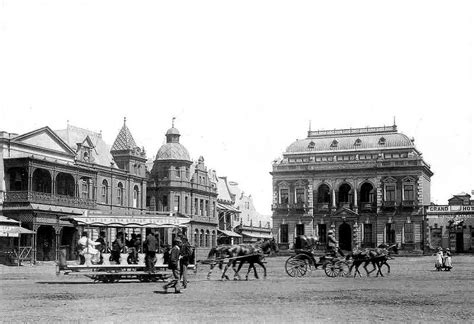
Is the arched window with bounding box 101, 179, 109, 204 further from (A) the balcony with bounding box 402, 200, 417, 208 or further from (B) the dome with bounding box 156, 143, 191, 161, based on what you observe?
(A) the balcony with bounding box 402, 200, 417, 208

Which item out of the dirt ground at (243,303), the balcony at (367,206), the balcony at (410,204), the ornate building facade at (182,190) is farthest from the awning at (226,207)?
the dirt ground at (243,303)

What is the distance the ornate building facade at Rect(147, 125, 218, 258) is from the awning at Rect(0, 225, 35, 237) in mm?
28170

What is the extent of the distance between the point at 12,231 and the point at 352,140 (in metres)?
41.4

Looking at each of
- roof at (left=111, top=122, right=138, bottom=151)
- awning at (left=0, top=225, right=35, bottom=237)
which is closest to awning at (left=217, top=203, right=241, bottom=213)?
roof at (left=111, top=122, right=138, bottom=151)

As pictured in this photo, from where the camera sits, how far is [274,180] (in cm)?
7256

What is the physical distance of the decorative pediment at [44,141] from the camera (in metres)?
45.5

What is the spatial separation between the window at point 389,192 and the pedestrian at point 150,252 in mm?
48943

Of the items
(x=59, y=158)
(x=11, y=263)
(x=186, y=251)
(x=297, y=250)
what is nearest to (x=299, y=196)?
(x=59, y=158)

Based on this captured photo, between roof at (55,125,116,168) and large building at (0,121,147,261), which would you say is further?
roof at (55,125,116,168)

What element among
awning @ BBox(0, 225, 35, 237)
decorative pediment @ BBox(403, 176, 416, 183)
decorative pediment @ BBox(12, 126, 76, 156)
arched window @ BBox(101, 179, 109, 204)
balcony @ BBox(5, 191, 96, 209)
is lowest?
awning @ BBox(0, 225, 35, 237)

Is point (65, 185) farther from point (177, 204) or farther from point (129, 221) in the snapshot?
point (129, 221)

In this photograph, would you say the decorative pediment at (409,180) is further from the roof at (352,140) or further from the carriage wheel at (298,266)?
the carriage wheel at (298,266)

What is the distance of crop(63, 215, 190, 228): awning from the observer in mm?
23562

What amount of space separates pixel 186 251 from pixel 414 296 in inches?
245
